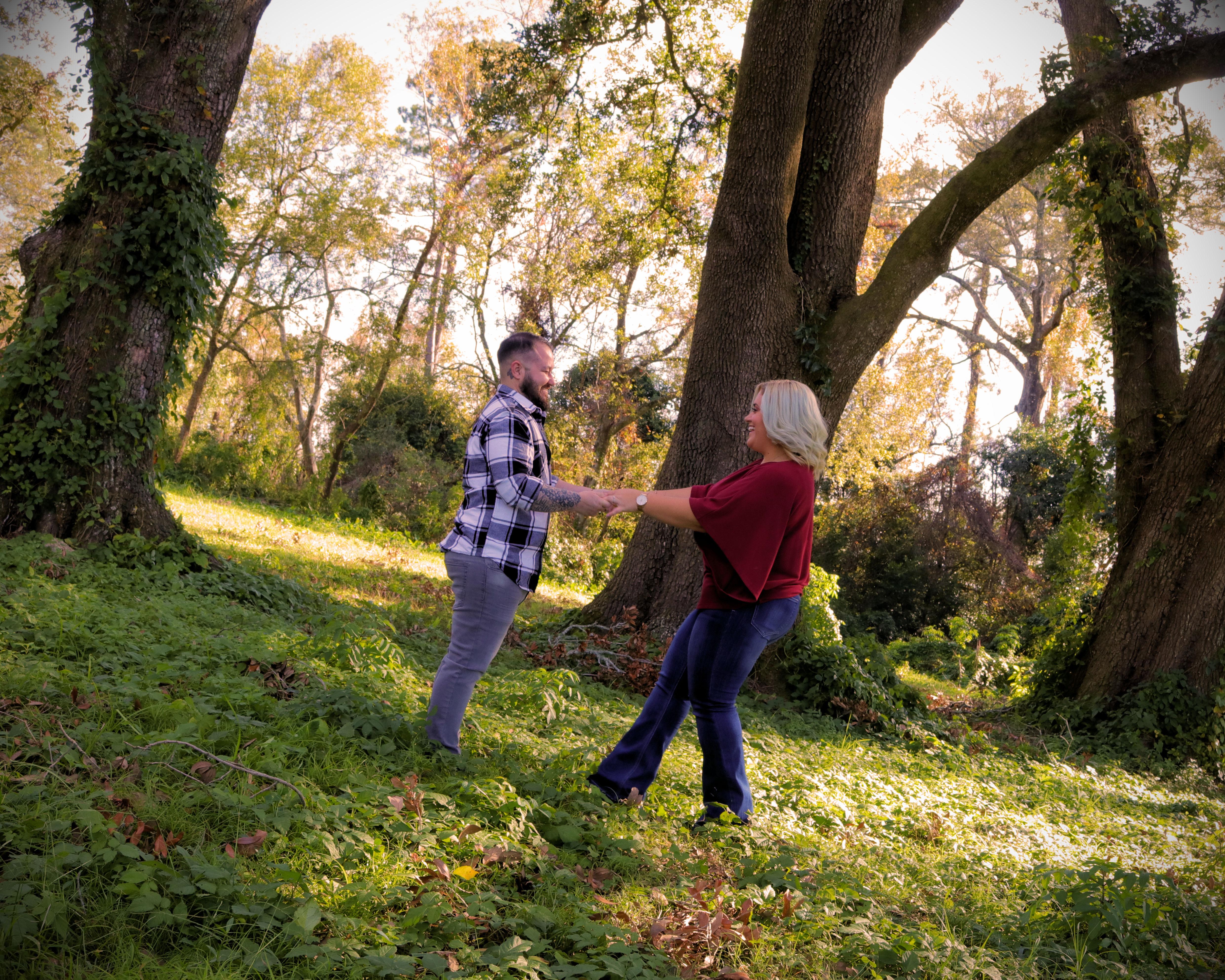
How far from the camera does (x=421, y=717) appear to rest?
14.5 feet

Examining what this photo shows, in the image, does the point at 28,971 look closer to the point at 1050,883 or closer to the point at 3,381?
the point at 1050,883

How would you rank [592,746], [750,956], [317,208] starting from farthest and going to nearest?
1. [317,208]
2. [592,746]
3. [750,956]

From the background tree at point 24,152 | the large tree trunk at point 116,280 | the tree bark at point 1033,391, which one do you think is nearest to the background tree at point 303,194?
the background tree at point 24,152

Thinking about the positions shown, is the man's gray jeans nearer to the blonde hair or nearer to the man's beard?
the man's beard

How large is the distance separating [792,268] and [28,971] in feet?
26.7

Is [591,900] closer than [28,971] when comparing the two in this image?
No

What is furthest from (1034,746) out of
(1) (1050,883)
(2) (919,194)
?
(2) (919,194)

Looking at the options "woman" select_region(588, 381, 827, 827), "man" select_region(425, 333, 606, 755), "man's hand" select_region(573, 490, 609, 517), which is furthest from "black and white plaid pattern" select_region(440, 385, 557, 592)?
"woman" select_region(588, 381, 827, 827)

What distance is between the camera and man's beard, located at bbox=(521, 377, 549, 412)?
13.5 ft

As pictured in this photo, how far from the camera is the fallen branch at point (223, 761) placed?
3240 millimetres

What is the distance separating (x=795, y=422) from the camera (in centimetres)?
414

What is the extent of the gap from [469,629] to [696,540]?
1.20m

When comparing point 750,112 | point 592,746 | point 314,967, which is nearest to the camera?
point 314,967

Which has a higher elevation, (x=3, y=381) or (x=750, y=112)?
(x=750, y=112)
